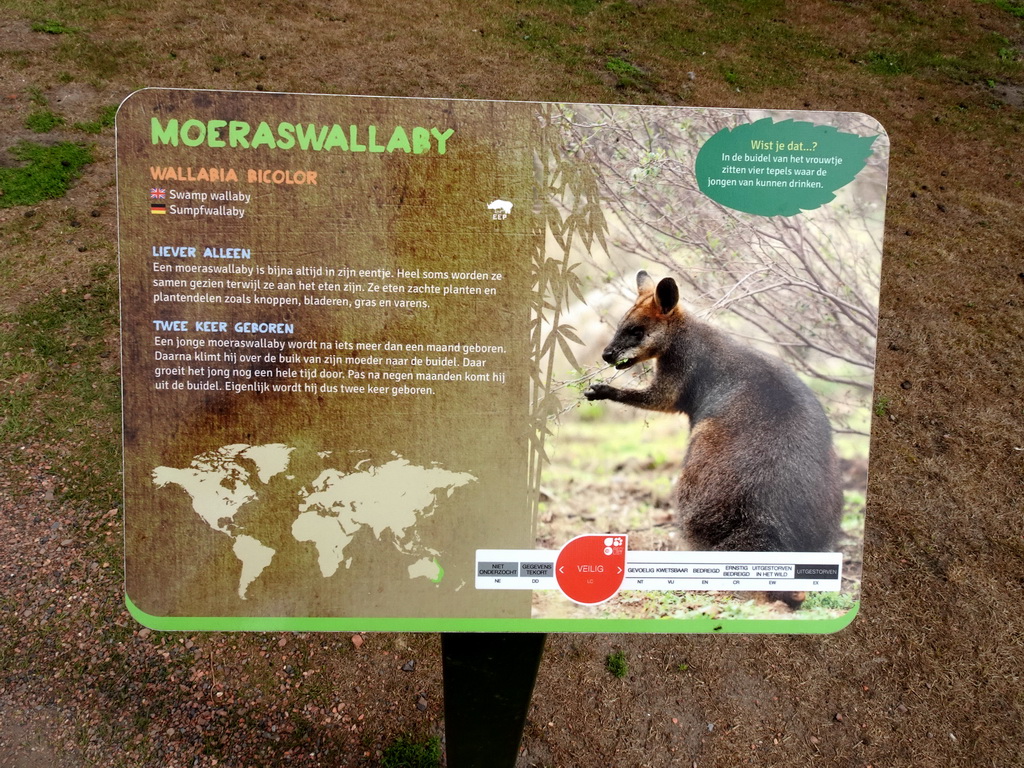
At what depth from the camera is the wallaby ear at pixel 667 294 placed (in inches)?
55.2

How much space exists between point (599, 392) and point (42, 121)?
Answer: 5519mm

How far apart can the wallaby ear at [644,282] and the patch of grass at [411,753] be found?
2096mm

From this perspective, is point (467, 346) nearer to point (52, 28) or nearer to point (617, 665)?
point (617, 665)

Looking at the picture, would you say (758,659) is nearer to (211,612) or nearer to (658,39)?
(211,612)

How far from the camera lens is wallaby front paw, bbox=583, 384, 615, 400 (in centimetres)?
144

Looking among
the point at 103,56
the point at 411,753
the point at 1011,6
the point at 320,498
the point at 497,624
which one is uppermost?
the point at 1011,6

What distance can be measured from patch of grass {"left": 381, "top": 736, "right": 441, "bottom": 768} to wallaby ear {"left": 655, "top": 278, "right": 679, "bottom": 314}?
2.08 m

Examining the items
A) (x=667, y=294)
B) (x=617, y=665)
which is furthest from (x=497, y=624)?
(x=617, y=665)

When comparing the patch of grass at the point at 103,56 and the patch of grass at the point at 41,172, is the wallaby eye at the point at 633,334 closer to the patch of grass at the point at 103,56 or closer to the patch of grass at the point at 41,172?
the patch of grass at the point at 41,172

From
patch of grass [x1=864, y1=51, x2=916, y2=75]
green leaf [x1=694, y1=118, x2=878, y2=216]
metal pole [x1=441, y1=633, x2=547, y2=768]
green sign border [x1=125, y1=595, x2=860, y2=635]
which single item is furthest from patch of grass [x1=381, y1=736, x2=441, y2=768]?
patch of grass [x1=864, y1=51, x2=916, y2=75]

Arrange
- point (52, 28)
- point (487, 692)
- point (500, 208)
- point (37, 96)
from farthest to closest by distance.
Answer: point (52, 28)
point (37, 96)
point (487, 692)
point (500, 208)

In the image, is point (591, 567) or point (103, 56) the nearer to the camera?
→ point (591, 567)

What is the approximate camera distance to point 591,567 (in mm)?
1437

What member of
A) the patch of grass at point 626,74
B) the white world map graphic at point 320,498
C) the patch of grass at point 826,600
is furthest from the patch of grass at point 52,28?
the patch of grass at point 826,600
